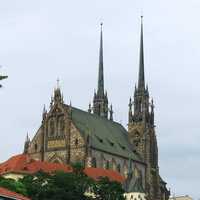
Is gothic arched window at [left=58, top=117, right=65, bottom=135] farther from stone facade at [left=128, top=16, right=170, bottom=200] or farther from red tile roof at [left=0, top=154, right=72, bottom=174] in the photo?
stone facade at [left=128, top=16, right=170, bottom=200]

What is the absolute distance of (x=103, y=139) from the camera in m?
148

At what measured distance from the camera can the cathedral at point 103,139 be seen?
14012 centimetres

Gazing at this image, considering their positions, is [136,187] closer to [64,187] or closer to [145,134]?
[145,134]

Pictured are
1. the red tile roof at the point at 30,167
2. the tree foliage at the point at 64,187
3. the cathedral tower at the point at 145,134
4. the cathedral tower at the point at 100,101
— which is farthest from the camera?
the cathedral tower at the point at 100,101

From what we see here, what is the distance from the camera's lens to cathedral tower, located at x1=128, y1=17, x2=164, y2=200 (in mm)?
155000

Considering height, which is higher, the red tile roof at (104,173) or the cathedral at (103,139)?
the cathedral at (103,139)

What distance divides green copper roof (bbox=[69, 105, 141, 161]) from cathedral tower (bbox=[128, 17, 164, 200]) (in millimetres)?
2069

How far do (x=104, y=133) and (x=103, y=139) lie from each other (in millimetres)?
3760

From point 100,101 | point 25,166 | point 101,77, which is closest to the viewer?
point 25,166

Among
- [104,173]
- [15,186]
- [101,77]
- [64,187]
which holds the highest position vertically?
[101,77]

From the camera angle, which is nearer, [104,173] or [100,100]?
[104,173]

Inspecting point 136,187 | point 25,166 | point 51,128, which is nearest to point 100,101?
point 51,128

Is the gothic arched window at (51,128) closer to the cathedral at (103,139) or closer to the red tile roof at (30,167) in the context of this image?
the cathedral at (103,139)

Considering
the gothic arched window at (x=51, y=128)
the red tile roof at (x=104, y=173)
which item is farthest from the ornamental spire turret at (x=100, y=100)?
the red tile roof at (x=104, y=173)
